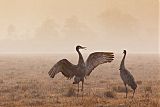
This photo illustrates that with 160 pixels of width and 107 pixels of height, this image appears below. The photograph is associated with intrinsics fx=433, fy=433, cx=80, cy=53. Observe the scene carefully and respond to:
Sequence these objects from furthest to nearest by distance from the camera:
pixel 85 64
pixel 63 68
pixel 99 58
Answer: pixel 85 64 < pixel 99 58 < pixel 63 68

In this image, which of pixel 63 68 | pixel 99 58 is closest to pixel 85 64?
pixel 99 58

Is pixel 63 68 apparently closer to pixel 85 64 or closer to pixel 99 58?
pixel 85 64

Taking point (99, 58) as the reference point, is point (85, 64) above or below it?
below

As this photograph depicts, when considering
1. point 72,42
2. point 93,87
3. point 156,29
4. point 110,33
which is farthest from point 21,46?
point 93,87

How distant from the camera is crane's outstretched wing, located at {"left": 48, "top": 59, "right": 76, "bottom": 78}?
1560 cm

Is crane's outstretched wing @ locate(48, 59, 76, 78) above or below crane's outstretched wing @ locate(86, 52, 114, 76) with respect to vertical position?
below

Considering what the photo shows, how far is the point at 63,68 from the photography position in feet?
53.0

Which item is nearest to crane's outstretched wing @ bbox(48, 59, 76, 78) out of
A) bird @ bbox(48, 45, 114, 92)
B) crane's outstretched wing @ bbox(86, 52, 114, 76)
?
bird @ bbox(48, 45, 114, 92)

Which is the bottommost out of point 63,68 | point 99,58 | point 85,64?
point 63,68

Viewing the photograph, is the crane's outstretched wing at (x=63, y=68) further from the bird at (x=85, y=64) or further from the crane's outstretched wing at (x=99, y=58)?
the crane's outstretched wing at (x=99, y=58)

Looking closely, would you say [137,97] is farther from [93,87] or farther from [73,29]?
[73,29]

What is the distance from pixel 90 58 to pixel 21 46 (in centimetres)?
14181

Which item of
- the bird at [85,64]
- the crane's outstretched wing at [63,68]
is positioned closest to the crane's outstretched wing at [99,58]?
the bird at [85,64]

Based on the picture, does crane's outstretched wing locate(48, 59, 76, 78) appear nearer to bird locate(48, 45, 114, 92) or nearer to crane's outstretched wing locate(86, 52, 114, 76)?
bird locate(48, 45, 114, 92)
